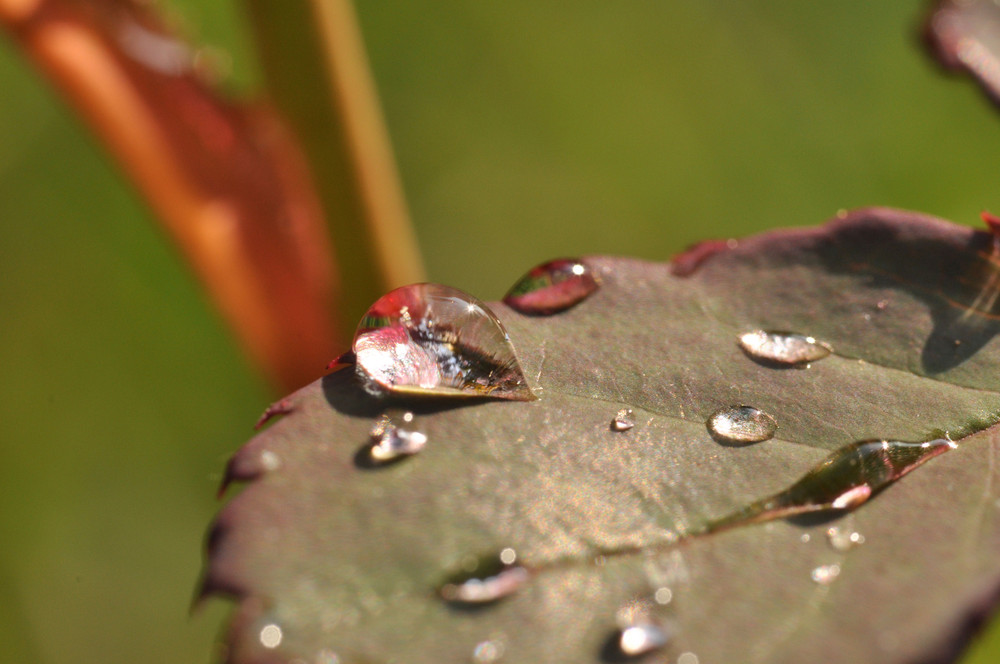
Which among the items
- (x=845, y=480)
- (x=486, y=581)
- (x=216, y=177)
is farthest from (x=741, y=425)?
(x=216, y=177)

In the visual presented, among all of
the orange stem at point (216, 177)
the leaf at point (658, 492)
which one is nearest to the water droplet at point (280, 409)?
the leaf at point (658, 492)

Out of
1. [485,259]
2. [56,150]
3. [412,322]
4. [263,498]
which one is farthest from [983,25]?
[56,150]

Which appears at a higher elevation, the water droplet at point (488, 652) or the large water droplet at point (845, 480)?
the water droplet at point (488, 652)

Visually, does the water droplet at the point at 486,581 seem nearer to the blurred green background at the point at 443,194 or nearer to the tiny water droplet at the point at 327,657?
the tiny water droplet at the point at 327,657

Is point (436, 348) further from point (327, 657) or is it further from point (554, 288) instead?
point (327, 657)

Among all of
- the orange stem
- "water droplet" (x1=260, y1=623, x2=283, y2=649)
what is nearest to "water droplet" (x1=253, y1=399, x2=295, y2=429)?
"water droplet" (x1=260, y1=623, x2=283, y2=649)

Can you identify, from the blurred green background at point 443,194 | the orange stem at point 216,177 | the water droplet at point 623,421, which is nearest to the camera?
the water droplet at point 623,421
